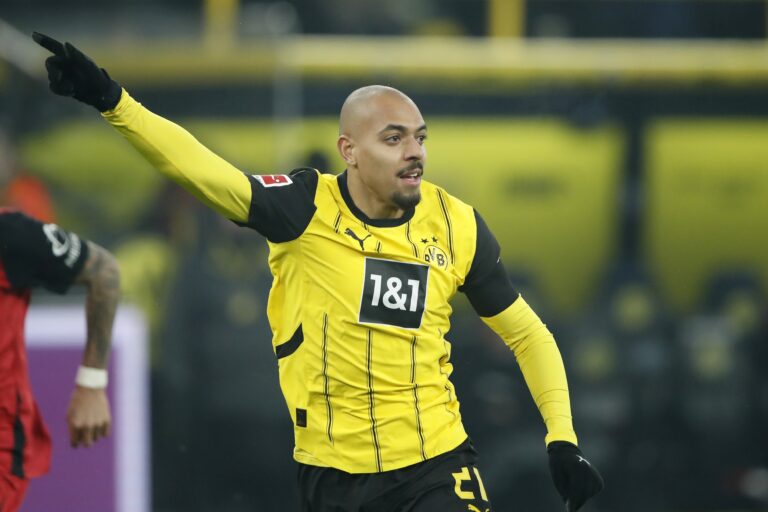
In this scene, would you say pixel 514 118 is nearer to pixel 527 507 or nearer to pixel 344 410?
pixel 527 507

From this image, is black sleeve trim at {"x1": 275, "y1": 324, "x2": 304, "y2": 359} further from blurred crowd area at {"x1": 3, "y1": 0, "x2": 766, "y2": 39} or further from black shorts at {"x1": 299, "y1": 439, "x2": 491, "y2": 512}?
blurred crowd area at {"x1": 3, "y1": 0, "x2": 766, "y2": 39}

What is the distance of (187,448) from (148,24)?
238 centimetres

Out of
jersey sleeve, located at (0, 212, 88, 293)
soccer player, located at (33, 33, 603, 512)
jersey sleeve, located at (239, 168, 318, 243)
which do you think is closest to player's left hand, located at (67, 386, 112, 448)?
jersey sleeve, located at (0, 212, 88, 293)

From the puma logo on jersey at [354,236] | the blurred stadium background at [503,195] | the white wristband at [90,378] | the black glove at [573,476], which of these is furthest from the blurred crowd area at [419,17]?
the black glove at [573,476]

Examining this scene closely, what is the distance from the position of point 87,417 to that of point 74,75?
142 centimetres

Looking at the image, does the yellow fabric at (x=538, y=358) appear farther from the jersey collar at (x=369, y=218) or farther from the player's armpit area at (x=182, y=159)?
the player's armpit area at (x=182, y=159)

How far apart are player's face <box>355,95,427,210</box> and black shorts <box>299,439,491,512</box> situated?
82 cm

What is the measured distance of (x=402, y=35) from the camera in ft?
28.1

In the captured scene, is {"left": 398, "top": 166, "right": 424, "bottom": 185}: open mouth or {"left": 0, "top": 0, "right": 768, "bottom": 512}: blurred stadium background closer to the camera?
{"left": 398, "top": 166, "right": 424, "bottom": 185}: open mouth

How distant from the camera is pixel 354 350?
14.4 feet

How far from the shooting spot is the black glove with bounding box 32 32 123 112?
3822mm

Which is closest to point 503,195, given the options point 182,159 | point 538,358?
point 538,358

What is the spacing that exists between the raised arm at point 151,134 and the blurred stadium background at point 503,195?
12.1 feet

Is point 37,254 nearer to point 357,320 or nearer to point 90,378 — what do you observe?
point 90,378
